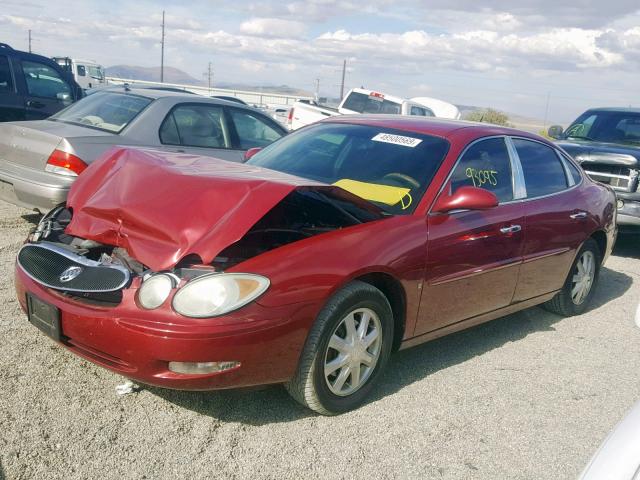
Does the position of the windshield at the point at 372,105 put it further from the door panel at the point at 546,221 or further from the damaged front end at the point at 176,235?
the damaged front end at the point at 176,235

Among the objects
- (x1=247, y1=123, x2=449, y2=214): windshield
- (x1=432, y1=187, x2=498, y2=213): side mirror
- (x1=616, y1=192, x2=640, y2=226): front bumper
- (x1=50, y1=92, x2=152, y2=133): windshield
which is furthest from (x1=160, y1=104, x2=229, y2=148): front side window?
(x1=616, y1=192, x2=640, y2=226): front bumper

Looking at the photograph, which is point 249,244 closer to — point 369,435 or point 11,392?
point 369,435

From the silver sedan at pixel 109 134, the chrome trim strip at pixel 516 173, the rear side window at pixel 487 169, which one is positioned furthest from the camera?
the silver sedan at pixel 109 134

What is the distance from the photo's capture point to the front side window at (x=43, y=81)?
8.99m

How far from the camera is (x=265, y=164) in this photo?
4.48m

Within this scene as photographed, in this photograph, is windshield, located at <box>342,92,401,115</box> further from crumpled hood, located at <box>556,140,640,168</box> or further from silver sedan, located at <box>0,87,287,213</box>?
silver sedan, located at <box>0,87,287,213</box>

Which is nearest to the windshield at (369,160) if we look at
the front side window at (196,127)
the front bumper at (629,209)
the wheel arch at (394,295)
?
the wheel arch at (394,295)

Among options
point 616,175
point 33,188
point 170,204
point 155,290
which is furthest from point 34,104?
point 616,175

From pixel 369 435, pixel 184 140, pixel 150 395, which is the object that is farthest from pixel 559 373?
pixel 184 140

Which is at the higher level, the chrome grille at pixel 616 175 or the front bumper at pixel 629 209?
the chrome grille at pixel 616 175

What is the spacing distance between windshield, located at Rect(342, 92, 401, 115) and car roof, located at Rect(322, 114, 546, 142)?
10397 mm

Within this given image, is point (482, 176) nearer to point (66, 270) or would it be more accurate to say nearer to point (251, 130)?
point (66, 270)

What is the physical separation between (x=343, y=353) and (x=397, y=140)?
162 cm

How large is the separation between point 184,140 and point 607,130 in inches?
248
